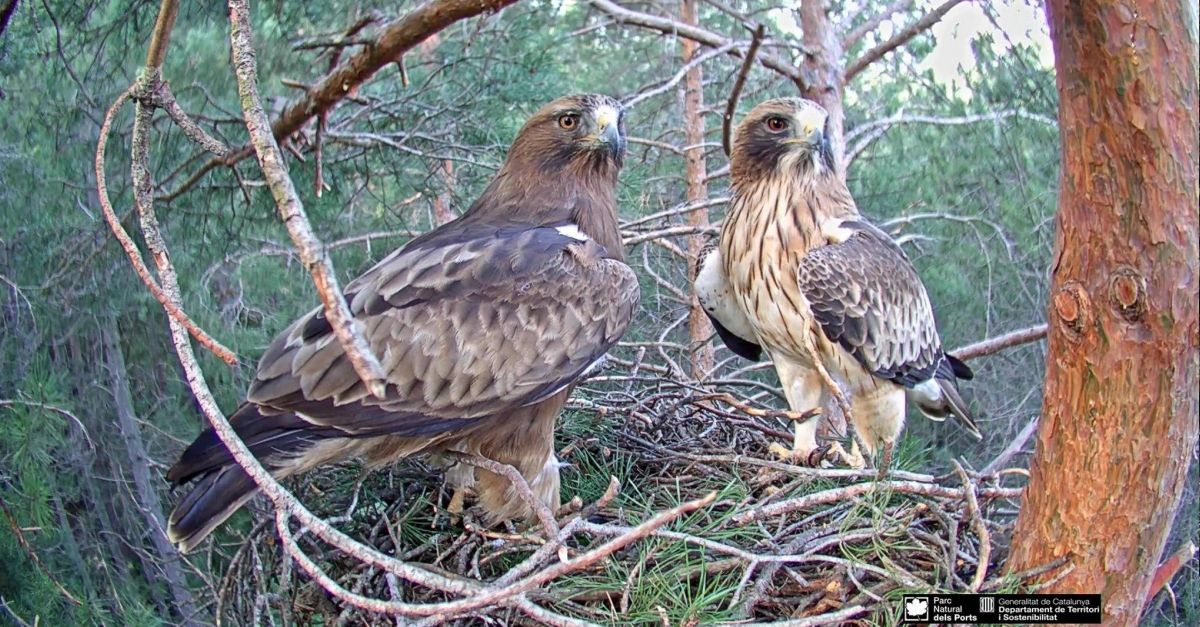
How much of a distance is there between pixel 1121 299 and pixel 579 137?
96.2 inches

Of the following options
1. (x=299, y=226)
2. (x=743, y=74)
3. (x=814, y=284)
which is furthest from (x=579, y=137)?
(x=299, y=226)

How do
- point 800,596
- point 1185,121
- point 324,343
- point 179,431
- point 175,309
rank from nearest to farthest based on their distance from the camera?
point 175,309 → point 1185,121 → point 800,596 → point 324,343 → point 179,431

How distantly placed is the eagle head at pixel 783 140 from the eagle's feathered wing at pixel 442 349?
1019mm

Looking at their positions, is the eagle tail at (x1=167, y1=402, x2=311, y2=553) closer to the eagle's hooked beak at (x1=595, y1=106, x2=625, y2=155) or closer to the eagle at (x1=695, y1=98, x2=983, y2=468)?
the eagle's hooked beak at (x1=595, y1=106, x2=625, y2=155)

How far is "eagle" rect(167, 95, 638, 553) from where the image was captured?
3.46 metres

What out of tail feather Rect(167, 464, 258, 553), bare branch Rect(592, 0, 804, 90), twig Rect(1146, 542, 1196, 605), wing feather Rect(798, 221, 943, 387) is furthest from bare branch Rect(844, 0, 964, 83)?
tail feather Rect(167, 464, 258, 553)

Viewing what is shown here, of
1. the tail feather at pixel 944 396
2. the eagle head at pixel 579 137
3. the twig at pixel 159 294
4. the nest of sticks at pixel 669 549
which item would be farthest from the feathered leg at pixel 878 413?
the twig at pixel 159 294

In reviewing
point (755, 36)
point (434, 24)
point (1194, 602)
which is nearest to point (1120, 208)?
point (755, 36)

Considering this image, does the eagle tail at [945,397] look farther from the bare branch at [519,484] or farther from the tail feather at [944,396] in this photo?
the bare branch at [519,484]

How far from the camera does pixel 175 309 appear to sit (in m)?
2.17

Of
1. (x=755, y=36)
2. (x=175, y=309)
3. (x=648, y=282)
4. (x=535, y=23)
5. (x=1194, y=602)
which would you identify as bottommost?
(x=1194, y=602)

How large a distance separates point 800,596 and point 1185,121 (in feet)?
5.97

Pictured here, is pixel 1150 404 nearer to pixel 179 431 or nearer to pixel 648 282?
pixel 648 282

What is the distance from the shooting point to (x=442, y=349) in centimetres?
360
